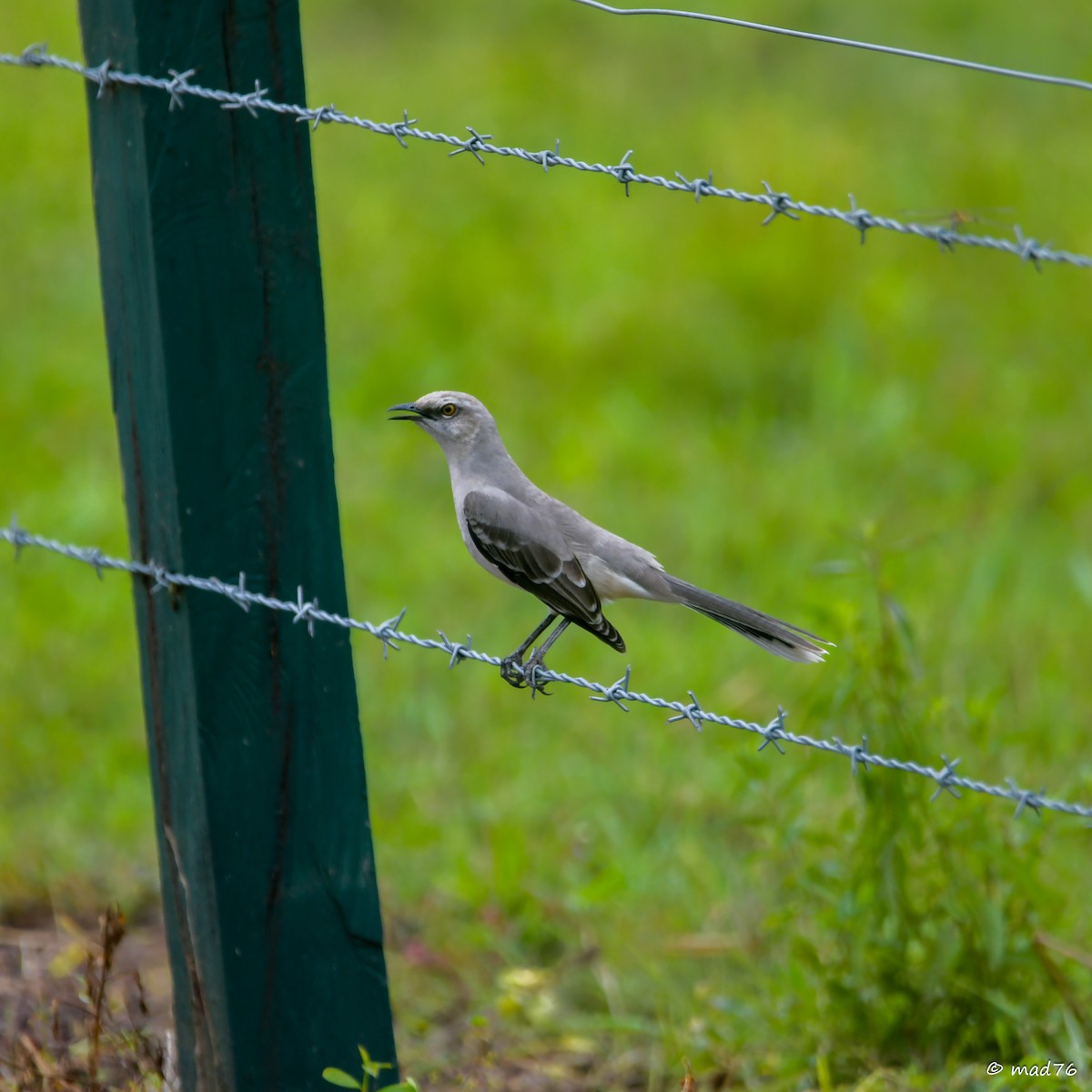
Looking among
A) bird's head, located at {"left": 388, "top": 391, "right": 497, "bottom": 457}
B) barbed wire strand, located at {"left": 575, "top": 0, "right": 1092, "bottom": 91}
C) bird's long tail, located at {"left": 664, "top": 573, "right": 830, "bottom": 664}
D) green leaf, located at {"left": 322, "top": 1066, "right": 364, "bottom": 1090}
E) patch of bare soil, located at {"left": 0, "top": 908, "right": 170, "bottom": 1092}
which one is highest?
barbed wire strand, located at {"left": 575, "top": 0, "right": 1092, "bottom": 91}

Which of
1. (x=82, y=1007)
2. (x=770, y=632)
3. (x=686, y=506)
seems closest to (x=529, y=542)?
(x=770, y=632)

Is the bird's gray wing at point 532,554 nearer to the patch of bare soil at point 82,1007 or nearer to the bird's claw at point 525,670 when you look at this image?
the bird's claw at point 525,670

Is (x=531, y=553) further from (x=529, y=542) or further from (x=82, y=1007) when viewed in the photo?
(x=82, y=1007)

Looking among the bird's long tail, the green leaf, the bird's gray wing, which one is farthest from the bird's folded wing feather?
the green leaf

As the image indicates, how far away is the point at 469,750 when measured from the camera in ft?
19.4

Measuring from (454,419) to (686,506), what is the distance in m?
4.07

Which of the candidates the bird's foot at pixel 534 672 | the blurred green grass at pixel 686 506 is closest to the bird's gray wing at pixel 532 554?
the bird's foot at pixel 534 672

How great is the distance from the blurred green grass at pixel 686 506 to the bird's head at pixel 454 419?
979 millimetres

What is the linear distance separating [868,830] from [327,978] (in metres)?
1.46

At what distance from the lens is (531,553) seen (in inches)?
133

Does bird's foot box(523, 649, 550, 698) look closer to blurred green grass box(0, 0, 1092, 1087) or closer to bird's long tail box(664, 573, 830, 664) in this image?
bird's long tail box(664, 573, 830, 664)

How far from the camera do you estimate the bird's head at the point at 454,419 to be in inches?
136

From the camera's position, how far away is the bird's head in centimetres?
346

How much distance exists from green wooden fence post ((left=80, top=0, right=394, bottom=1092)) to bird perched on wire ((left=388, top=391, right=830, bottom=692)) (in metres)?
0.44
